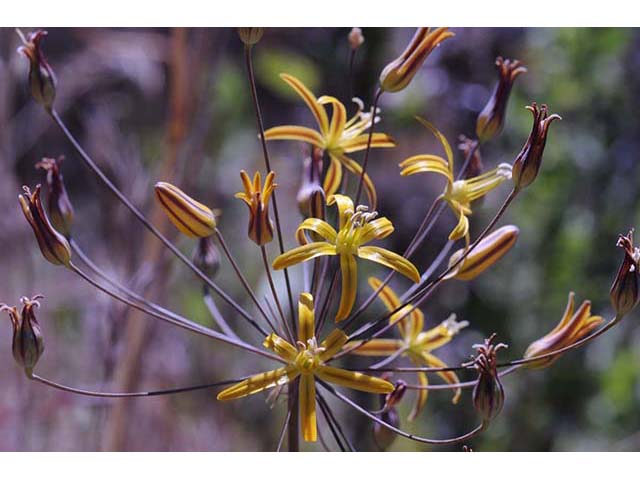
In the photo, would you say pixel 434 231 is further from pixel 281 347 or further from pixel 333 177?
pixel 281 347

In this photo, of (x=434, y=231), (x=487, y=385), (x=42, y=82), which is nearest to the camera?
(x=487, y=385)

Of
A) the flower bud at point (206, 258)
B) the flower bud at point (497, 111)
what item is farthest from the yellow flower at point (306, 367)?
the flower bud at point (497, 111)

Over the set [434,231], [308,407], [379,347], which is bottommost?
[308,407]

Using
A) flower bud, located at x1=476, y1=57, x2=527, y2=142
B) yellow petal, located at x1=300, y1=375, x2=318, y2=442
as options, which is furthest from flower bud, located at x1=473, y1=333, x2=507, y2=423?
flower bud, located at x1=476, y1=57, x2=527, y2=142

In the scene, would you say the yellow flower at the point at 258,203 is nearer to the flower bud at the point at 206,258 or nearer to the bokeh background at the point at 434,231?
the flower bud at the point at 206,258

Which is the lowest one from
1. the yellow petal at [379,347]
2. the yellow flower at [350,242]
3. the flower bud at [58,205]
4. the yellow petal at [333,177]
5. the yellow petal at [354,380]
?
the yellow petal at [354,380]

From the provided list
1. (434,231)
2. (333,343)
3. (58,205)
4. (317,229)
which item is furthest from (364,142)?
(434,231)
